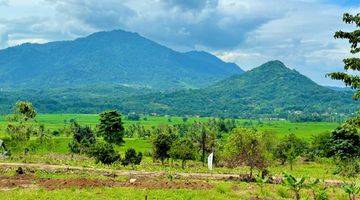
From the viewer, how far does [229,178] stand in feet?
192

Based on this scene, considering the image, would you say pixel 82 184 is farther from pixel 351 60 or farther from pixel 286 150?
pixel 286 150

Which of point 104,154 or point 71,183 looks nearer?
point 71,183

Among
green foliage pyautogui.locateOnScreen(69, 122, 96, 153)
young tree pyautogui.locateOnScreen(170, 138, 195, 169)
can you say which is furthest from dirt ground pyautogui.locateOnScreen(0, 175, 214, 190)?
green foliage pyautogui.locateOnScreen(69, 122, 96, 153)

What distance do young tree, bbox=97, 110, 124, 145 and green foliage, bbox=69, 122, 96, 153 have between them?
50.7 ft

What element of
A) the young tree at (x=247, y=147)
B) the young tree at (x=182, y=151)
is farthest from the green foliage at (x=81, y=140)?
the young tree at (x=247, y=147)

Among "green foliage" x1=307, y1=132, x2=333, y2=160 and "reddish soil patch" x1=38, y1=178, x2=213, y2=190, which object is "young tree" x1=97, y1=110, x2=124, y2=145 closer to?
"green foliage" x1=307, y1=132, x2=333, y2=160

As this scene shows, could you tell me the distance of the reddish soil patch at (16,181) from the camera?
1786 inches

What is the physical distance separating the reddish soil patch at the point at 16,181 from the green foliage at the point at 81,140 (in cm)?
6422

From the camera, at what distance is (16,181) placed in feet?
156

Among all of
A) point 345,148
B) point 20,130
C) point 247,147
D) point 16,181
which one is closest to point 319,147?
point 345,148

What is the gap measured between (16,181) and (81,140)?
80.7 m

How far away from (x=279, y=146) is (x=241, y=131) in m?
47.7

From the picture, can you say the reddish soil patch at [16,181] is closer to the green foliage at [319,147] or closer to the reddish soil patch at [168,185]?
the reddish soil patch at [168,185]

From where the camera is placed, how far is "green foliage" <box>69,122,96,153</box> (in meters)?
120
